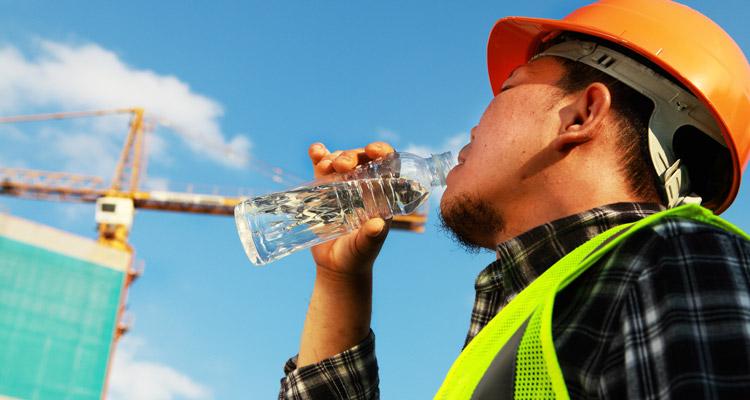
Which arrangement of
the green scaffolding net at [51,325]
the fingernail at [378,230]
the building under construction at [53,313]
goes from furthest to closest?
the building under construction at [53,313]
the green scaffolding net at [51,325]
the fingernail at [378,230]

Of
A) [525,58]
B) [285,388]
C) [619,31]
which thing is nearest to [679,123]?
[619,31]

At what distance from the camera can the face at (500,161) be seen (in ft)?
6.90

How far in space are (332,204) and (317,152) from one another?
0.99ft

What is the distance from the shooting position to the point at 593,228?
1.73m

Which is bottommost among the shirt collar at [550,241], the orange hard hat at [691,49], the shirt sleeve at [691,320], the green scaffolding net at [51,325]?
the shirt sleeve at [691,320]

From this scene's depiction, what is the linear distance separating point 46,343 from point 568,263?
39522 millimetres

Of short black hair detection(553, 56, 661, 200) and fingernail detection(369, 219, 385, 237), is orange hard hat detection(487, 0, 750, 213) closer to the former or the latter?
short black hair detection(553, 56, 661, 200)

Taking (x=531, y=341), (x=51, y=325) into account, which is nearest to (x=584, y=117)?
(x=531, y=341)

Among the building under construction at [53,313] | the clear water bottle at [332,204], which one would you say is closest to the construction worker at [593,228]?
the clear water bottle at [332,204]

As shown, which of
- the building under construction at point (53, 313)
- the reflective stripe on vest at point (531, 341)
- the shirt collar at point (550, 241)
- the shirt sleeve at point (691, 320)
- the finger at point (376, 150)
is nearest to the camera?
the shirt sleeve at point (691, 320)

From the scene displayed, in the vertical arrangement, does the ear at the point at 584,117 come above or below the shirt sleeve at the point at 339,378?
above

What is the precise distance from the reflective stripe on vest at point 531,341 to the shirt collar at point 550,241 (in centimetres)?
23

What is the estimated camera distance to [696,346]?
1137mm

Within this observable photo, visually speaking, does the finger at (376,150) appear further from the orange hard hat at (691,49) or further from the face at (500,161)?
the orange hard hat at (691,49)
